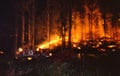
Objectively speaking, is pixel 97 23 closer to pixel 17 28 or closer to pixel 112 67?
pixel 112 67

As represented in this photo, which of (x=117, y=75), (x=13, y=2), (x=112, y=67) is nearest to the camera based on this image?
(x=117, y=75)

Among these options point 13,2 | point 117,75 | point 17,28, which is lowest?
point 117,75

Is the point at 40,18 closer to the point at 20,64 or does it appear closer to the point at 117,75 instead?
the point at 20,64

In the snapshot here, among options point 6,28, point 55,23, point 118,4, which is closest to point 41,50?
point 55,23

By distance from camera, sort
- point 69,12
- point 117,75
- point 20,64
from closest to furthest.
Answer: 1. point 117,75
2. point 20,64
3. point 69,12

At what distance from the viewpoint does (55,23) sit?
15.9 meters

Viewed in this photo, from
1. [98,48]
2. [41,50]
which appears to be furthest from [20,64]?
[98,48]

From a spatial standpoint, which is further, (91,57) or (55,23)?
(55,23)

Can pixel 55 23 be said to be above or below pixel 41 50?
above

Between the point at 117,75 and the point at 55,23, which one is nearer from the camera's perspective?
the point at 117,75

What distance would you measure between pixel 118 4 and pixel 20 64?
160 inches

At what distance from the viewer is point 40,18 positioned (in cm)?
1631

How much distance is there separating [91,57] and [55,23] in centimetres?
241

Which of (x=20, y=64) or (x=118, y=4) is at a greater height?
(x=118, y=4)
